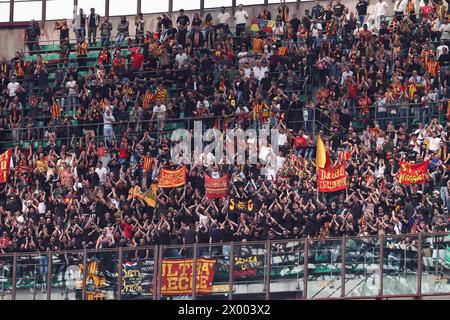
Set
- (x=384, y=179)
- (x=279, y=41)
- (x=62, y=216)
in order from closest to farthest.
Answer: (x=384, y=179), (x=62, y=216), (x=279, y=41)

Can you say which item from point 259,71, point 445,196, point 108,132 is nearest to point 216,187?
point 259,71

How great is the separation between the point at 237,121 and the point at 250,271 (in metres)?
9.76

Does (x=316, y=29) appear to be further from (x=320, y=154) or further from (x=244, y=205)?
(x=244, y=205)

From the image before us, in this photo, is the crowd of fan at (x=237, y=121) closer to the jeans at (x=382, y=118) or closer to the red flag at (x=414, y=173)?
the jeans at (x=382, y=118)

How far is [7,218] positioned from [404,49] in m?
11.1

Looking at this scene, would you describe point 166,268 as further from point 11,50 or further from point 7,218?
point 11,50

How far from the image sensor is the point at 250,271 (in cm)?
4709

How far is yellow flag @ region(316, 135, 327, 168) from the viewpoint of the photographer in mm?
52634

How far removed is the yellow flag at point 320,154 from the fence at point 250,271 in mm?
5944

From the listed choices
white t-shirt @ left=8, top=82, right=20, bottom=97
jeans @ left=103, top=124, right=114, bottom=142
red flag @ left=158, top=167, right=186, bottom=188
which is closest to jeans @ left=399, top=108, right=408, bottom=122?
red flag @ left=158, top=167, right=186, bottom=188

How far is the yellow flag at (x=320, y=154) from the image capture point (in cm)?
5263
